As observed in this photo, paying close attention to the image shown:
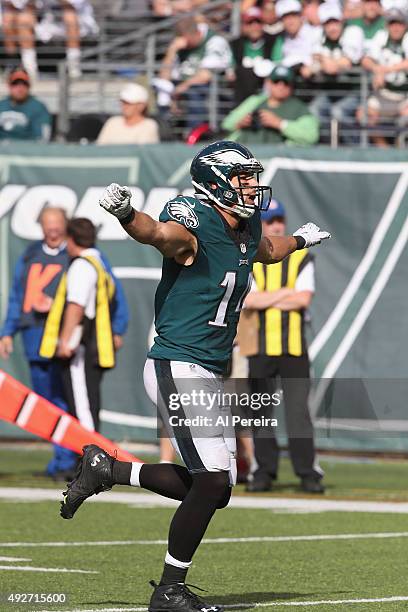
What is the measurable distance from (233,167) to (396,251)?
7.33 m

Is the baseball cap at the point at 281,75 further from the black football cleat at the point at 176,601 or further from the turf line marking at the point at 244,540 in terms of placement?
the black football cleat at the point at 176,601

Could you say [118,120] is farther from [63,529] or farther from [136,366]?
[63,529]

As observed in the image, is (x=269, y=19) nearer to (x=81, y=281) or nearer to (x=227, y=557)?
(x=81, y=281)

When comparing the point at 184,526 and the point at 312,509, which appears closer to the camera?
the point at 184,526

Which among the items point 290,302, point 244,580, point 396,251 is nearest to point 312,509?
point 290,302

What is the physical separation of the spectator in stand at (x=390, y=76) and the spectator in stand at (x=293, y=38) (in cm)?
69

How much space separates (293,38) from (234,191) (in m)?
10.1

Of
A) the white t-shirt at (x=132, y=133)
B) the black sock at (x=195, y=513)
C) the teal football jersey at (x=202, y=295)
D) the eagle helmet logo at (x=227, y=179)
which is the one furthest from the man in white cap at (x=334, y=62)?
the black sock at (x=195, y=513)

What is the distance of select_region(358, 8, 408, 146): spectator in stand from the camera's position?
49.9 ft

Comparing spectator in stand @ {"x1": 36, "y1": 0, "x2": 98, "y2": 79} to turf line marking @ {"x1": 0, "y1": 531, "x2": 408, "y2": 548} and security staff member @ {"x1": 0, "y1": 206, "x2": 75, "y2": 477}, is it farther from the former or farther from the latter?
turf line marking @ {"x1": 0, "y1": 531, "x2": 408, "y2": 548}

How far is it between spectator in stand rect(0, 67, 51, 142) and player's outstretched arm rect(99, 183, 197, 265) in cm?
950

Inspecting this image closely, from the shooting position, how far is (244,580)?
704 cm

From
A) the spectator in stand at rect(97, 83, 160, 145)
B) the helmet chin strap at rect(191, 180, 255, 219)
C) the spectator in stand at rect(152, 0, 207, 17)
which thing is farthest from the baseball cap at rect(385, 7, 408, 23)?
the helmet chin strap at rect(191, 180, 255, 219)

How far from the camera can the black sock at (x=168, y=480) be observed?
6.21 metres
